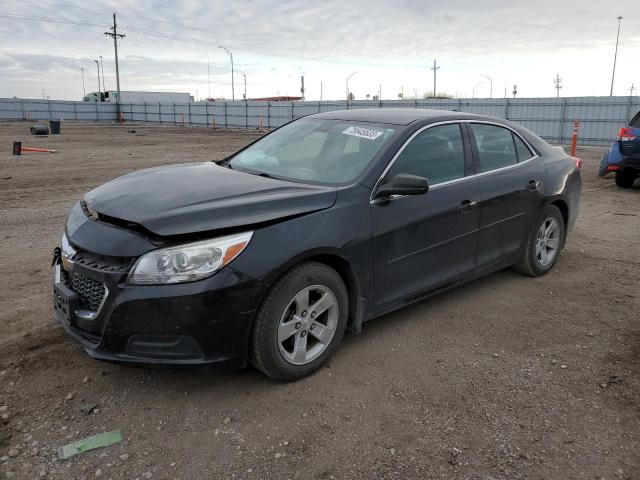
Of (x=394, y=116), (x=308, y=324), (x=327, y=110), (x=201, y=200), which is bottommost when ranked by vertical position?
(x=308, y=324)

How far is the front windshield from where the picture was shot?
3.96 meters

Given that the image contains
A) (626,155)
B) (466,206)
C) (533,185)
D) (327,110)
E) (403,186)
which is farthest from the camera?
(327,110)

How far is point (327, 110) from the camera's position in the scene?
34.9m

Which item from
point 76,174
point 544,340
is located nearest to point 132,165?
point 76,174

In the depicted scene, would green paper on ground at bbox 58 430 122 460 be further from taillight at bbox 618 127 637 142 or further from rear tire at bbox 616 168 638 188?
rear tire at bbox 616 168 638 188

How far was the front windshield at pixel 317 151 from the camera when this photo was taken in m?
3.96

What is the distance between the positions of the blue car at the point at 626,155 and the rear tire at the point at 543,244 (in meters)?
6.08

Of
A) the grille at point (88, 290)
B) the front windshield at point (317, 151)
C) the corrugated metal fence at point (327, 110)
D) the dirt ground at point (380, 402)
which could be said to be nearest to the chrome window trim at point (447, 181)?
the front windshield at point (317, 151)

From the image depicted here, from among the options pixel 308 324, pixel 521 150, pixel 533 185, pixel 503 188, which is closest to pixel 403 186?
pixel 308 324

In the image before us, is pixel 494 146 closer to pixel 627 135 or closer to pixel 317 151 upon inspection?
pixel 317 151

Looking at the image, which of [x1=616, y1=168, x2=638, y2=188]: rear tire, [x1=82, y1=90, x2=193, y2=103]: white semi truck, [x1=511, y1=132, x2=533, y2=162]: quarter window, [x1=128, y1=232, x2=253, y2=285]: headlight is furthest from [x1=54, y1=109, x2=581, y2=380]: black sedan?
[x1=82, y1=90, x2=193, y2=103]: white semi truck

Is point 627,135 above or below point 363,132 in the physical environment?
below

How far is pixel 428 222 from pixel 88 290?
2.30 metres

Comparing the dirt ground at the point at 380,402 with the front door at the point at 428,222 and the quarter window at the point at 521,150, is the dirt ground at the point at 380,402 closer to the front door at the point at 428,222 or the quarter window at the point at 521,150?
the front door at the point at 428,222
